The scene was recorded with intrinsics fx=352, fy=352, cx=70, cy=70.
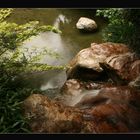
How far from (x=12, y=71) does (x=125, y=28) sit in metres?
3.32

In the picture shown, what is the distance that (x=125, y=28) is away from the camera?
31.1 ft

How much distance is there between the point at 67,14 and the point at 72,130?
7351 millimetres

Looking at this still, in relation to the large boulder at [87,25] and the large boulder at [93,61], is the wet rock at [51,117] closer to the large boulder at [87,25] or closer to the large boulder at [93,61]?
the large boulder at [93,61]

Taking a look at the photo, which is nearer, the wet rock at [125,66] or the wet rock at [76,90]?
the wet rock at [76,90]

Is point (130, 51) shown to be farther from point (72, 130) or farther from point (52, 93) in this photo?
point (72, 130)

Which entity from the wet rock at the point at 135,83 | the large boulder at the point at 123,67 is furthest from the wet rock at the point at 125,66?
the wet rock at the point at 135,83

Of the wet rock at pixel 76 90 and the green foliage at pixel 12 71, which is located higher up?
the green foliage at pixel 12 71

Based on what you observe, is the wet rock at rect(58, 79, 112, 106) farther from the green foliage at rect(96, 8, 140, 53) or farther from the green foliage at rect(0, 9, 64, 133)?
the green foliage at rect(96, 8, 140, 53)

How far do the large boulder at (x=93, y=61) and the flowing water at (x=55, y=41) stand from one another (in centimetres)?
60

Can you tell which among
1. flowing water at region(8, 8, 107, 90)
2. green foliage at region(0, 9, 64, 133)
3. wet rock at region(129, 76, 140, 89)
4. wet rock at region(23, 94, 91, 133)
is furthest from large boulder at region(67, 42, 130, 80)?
wet rock at region(23, 94, 91, 133)

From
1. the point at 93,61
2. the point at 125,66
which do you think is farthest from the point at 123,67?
the point at 93,61

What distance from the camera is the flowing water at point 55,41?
31.1ft

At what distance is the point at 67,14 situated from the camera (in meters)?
13.1
